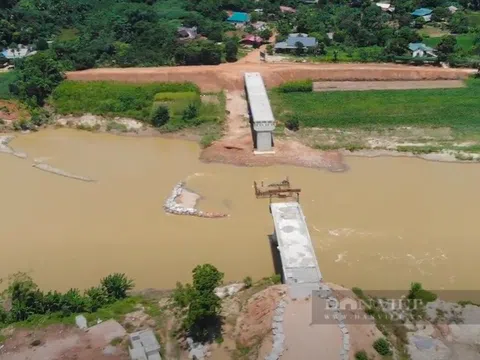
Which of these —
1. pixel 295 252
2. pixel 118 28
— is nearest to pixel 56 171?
pixel 295 252

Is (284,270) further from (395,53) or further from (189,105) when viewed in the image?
(395,53)

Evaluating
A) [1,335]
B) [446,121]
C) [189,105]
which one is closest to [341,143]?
[446,121]

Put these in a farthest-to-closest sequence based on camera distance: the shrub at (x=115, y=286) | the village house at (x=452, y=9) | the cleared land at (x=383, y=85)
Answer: the village house at (x=452, y=9) < the cleared land at (x=383, y=85) < the shrub at (x=115, y=286)

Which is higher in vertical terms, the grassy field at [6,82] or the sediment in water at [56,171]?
the grassy field at [6,82]

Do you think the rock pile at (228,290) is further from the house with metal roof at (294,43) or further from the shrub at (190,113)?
the house with metal roof at (294,43)

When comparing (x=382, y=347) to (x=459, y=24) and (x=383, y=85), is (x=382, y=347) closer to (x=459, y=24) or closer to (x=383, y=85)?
(x=383, y=85)

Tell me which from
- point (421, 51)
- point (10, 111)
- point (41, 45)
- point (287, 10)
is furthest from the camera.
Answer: point (287, 10)

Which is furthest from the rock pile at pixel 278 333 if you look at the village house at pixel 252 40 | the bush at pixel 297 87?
the village house at pixel 252 40
